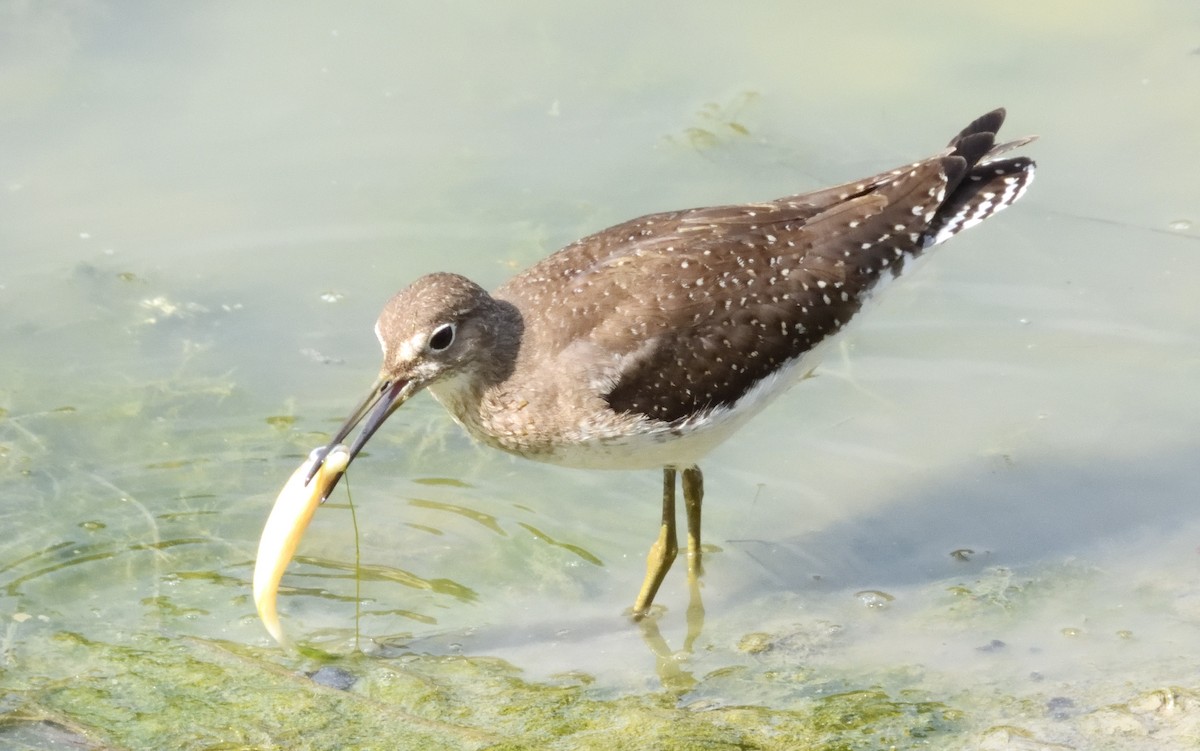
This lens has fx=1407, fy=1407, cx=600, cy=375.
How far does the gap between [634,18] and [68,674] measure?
692 centimetres

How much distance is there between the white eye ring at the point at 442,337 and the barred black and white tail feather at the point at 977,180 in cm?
254

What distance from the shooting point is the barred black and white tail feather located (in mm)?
7184

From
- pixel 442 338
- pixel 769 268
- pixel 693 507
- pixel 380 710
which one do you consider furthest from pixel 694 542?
pixel 380 710

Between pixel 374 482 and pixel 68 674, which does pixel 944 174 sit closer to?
pixel 374 482

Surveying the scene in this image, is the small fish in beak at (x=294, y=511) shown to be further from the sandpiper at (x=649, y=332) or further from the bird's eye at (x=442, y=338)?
the bird's eye at (x=442, y=338)

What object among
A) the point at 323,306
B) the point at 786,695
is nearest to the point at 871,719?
the point at 786,695

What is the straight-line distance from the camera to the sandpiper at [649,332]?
20.4 ft

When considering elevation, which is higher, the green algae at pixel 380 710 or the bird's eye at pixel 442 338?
the bird's eye at pixel 442 338

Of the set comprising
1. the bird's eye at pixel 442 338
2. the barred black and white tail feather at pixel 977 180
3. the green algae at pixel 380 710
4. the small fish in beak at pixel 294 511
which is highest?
the barred black and white tail feather at pixel 977 180

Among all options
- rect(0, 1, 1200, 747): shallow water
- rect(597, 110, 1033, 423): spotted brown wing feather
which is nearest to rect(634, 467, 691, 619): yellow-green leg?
rect(0, 1, 1200, 747): shallow water

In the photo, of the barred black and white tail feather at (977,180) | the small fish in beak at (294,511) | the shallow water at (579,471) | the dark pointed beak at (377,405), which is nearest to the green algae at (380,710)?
the shallow water at (579,471)

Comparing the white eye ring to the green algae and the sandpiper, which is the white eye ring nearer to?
the sandpiper

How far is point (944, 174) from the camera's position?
281 inches

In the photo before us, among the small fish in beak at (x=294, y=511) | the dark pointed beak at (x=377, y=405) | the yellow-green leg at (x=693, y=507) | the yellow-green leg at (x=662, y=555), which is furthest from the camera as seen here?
the yellow-green leg at (x=693, y=507)
